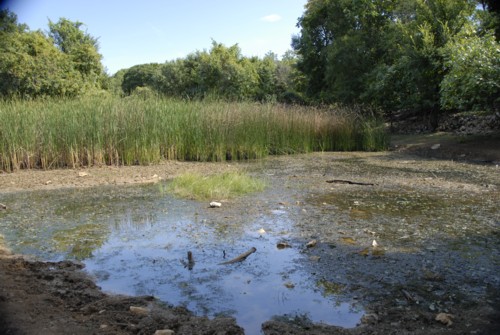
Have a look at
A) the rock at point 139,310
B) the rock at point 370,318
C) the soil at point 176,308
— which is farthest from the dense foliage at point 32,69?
the rock at point 370,318

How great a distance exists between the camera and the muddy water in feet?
9.30

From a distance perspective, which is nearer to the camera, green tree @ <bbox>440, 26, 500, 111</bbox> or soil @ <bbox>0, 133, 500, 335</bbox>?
soil @ <bbox>0, 133, 500, 335</bbox>

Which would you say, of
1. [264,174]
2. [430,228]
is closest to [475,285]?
[430,228]

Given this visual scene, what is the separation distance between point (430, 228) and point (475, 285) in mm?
1546

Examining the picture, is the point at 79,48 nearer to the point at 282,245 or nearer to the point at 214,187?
the point at 214,187

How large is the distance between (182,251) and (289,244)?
0.98 m

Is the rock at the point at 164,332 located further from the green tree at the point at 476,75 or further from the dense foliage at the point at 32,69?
the dense foliage at the point at 32,69

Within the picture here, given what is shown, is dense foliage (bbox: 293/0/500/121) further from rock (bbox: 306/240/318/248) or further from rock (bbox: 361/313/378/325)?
rock (bbox: 361/313/378/325)

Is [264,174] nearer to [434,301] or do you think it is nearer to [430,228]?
[430,228]

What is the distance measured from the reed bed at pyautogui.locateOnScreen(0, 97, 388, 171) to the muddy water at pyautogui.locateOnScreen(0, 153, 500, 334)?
2.18 metres

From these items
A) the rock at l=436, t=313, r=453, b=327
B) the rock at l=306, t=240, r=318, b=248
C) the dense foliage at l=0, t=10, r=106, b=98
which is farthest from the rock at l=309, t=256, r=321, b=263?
the dense foliage at l=0, t=10, r=106, b=98

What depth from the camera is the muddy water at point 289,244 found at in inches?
112

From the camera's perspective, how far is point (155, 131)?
9555 millimetres

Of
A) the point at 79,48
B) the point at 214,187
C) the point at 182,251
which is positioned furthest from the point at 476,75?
the point at 79,48
